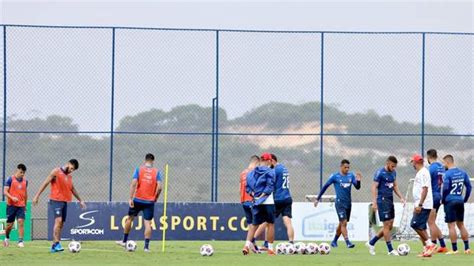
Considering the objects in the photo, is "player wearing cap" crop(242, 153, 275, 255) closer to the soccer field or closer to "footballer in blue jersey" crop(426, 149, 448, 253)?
the soccer field

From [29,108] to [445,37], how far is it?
1425cm

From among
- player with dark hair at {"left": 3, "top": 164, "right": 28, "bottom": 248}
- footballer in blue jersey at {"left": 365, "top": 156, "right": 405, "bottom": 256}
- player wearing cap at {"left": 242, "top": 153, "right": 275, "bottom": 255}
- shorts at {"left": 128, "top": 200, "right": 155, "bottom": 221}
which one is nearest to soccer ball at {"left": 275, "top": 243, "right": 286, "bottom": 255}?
player wearing cap at {"left": 242, "top": 153, "right": 275, "bottom": 255}

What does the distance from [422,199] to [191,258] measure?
192 inches

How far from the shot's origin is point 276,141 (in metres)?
59.0

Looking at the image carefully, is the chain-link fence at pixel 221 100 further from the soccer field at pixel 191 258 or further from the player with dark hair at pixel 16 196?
the soccer field at pixel 191 258

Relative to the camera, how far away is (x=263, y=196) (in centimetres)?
2975

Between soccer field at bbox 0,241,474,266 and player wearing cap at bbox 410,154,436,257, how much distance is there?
1.75 feet

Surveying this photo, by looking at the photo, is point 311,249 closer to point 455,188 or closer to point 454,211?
point 454,211

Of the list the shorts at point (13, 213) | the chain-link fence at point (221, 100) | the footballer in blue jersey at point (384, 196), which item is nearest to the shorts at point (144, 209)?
the shorts at point (13, 213)

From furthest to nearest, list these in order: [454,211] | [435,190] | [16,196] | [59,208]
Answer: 1. [16,196]
2. [435,190]
3. [454,211]
4. [59,208]

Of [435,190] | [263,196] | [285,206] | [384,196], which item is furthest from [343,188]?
[263,196]

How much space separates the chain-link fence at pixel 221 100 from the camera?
4359cm

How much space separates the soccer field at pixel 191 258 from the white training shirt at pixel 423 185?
3.62 ft

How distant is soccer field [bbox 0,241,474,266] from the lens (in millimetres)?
26031
